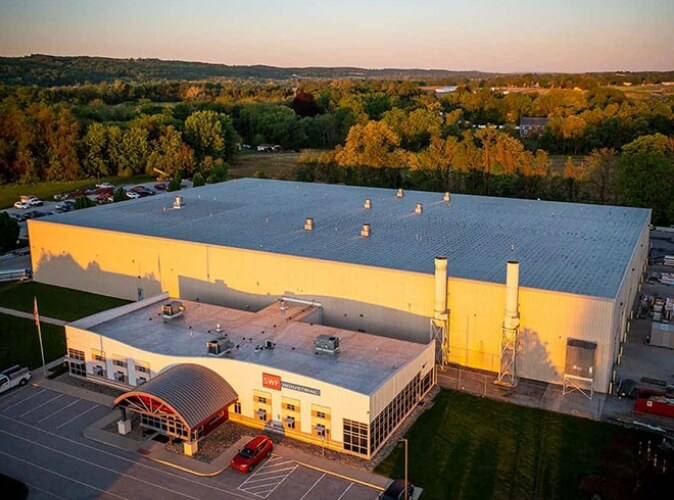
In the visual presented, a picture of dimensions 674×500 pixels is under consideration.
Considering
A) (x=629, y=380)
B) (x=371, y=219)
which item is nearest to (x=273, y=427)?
(x=629, y=380)

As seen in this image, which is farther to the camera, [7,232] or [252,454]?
[7,232]

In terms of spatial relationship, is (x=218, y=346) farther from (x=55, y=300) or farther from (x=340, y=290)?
(x=55, y=300)

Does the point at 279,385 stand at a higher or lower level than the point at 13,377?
higher

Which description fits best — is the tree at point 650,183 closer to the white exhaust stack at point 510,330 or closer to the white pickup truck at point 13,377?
the white exhaust stack at point 510,330

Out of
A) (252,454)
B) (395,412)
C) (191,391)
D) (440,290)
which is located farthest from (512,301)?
(191,391)

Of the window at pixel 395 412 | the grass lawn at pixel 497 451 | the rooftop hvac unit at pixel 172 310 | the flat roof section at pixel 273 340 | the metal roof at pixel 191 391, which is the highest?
the rooftop hvac unit at pixel 172 310

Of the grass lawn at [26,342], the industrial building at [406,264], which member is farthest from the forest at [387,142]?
the grass lawn at [26,342]

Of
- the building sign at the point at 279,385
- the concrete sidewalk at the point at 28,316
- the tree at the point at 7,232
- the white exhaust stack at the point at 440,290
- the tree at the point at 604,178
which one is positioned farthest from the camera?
the tree at the point at 604,178
